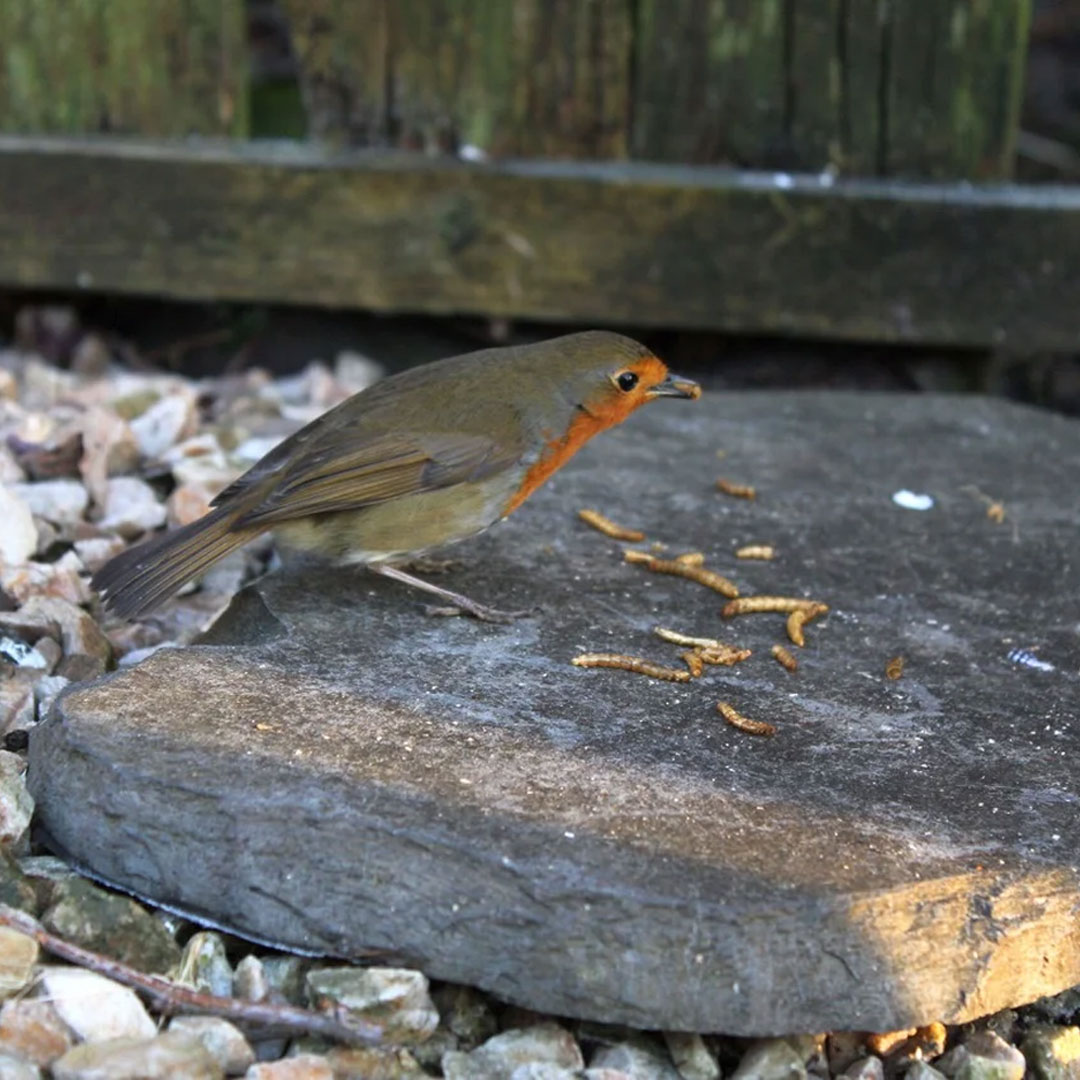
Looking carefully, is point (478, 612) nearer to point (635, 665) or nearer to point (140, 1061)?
point (635, 665)

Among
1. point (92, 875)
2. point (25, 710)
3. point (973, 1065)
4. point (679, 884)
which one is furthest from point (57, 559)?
point (973, 1065)

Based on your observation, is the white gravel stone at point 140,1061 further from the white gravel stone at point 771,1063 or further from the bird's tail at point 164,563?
the bird's tail at point 164,563

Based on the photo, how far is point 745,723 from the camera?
288 centimetres

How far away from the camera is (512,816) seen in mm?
2461

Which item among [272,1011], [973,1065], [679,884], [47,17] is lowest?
[973,1065]

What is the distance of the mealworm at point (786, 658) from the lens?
10.4 ft

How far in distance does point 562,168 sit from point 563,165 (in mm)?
27

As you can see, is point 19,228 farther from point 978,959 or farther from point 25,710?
point 978,959

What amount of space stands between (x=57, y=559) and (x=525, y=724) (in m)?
1.45

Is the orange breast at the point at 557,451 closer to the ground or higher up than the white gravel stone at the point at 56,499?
higher up

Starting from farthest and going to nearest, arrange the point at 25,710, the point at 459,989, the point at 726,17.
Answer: the point at 726,17 < the point at 25,710 < the point at 459,989

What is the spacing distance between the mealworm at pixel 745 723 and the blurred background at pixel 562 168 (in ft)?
8.12

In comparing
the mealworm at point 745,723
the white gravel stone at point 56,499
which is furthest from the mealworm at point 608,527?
the white gravel stone at point 56,499

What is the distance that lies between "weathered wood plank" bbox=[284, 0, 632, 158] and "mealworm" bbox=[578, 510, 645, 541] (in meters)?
1.67
